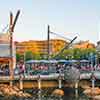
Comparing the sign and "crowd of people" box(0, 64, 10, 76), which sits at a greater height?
the sign

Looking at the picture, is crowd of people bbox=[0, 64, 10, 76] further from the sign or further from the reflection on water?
the reflection on water

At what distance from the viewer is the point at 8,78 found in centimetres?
5950

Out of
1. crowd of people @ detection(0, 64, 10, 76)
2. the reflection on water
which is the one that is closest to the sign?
crowd of people @ detection(0, 64, 10, 76)

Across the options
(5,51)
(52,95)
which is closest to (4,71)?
(5,51)

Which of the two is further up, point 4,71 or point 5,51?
point 5,51

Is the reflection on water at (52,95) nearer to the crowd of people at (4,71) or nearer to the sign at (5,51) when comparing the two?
the crowd of people at (4,71)

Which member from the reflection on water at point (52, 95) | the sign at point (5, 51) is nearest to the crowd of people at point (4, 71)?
the sign at point (5, 51)

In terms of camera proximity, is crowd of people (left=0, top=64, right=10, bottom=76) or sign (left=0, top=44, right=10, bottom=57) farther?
sign (left=0, top=44, right=10, bottom=57)

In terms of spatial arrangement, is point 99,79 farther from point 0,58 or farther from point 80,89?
point 0,58

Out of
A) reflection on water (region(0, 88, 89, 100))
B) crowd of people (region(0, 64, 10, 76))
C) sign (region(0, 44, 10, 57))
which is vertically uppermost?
sign (region(0, 44, 10, 57))

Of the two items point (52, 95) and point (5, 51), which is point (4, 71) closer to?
point (5, 51)

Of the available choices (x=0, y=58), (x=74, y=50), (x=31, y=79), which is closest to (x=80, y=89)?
(x=31, y=79)

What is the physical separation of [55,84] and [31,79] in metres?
3.80

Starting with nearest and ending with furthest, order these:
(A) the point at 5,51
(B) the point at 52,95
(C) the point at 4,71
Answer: (B) the point at 52,95 → (C) the point at 4,71 → (A) the point at 5,51
